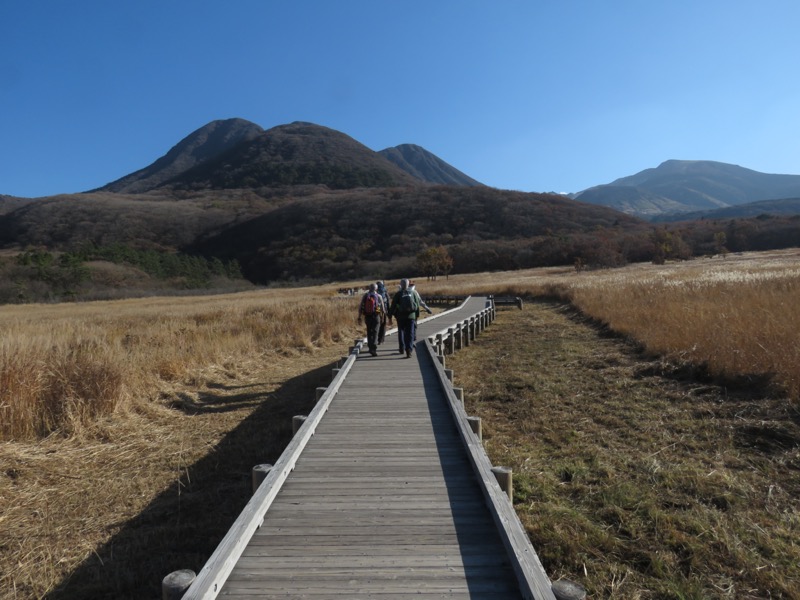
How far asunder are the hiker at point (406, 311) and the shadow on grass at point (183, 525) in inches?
128

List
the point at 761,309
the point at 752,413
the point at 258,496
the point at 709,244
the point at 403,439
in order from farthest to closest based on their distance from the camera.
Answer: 1. the point at 709,244
2. the point at 761,309
3. the point at 752,413
4. the point at 403,439
5. the point at 258,496

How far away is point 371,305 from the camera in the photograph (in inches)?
405

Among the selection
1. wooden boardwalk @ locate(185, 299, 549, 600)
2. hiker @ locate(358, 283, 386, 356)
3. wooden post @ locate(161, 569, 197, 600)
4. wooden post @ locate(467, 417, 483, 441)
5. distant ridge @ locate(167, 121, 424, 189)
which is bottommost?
wooden boardwalk @ locate(185, 299, 549, 600)

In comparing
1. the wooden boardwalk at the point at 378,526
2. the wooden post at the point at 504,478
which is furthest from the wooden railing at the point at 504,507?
the wooden boardwalk at the point at 378,526

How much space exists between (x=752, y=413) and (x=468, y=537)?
549cm

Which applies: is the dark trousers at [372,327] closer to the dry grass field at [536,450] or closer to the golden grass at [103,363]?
the dry grass field at [536,450]

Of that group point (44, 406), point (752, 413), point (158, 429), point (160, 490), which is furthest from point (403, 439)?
point (44, 406)

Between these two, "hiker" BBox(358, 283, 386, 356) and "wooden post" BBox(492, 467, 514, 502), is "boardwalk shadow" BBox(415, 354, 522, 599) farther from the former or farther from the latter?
"hiker" BBox(358, 283, 386, 356)

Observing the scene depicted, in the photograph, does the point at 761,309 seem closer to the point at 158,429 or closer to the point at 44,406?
the point at 158,429

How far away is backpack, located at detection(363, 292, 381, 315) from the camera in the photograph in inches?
404

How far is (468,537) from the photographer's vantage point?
338cm

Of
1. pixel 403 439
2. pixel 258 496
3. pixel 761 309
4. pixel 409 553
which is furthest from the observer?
pixel 761 309

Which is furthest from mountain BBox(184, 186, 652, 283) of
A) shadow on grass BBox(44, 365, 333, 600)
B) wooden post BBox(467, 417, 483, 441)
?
wooden post BBox(467, 417, 483, 441)

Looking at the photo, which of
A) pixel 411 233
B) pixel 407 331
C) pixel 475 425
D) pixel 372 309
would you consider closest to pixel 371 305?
pixel 372 309
